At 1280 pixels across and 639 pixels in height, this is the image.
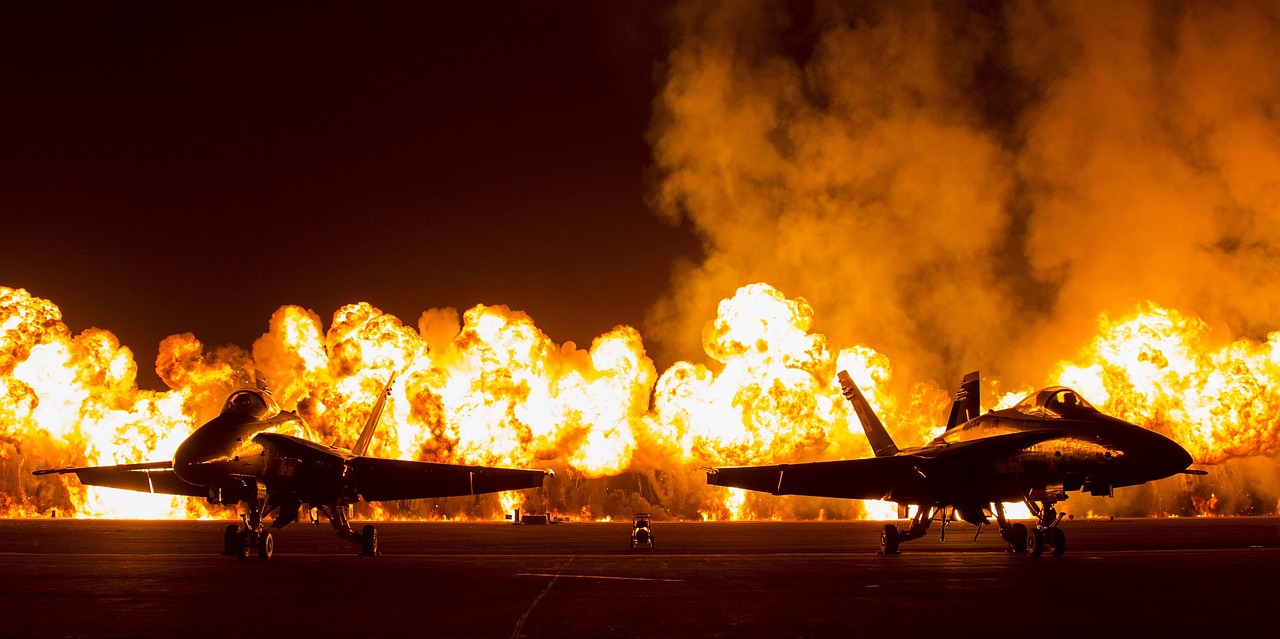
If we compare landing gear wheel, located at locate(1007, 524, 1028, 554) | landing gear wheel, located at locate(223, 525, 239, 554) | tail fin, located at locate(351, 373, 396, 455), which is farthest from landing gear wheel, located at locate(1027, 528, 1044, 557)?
tail fin, located at locate(351, 373, 396, 455)

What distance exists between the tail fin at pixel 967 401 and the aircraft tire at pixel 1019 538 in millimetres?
7516

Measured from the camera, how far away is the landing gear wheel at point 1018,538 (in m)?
23.4

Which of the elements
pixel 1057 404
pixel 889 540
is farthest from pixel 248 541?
pixel 1057 404

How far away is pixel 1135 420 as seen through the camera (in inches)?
2189

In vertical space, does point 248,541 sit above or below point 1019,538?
above

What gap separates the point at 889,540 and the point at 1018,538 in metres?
2.97

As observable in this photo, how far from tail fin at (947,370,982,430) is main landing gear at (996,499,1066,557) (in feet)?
22.1

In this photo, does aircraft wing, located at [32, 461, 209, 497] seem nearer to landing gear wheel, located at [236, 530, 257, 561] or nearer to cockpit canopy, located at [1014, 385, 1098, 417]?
landing gear wheel, located at [236, 530, 257, 561]

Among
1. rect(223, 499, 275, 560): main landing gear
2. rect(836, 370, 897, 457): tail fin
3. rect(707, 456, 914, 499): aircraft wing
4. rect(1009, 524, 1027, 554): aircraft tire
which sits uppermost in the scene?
rect(836, 370, 897, 457): tail fin

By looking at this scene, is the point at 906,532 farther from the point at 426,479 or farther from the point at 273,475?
the point at 273,475

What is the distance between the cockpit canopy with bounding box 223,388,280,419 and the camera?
23.0 m

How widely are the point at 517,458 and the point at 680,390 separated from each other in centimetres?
1091

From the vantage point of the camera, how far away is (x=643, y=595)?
12789mm

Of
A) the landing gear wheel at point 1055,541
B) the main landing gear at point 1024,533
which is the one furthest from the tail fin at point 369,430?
the landing gear wheel at point 1055,541
